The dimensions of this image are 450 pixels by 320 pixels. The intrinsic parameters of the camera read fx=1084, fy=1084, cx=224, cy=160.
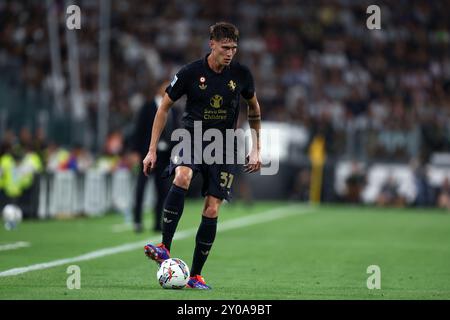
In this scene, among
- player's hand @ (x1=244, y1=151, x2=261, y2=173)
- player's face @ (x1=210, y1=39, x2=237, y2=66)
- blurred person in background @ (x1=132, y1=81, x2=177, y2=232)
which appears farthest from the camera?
blurred person in background @ (x1=132, y1=81, x2=177, y2=232)

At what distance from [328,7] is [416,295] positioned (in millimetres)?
29248

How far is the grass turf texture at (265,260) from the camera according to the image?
362 inches

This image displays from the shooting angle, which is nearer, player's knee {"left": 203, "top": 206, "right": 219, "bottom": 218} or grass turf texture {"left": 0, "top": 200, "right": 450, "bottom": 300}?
grass turf texture {"left": 0, "top": 200, "right": 450, "bottom": 300}

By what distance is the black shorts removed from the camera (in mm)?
9648

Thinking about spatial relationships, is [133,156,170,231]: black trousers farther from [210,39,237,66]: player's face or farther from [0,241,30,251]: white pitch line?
[210,39,237,66]: player's face

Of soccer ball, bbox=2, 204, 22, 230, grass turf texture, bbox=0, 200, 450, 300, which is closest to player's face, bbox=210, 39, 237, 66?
grass turf texture, bbox=0, 200, 450, 300

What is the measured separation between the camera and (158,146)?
55.3 ft

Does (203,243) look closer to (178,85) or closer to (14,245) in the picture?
(178,85)

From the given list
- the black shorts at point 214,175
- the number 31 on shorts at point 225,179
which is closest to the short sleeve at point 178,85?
the black shorts at point 214,175

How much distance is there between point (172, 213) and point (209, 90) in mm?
1148

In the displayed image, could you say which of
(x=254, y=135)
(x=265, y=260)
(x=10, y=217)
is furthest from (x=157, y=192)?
(x=254, y=135)

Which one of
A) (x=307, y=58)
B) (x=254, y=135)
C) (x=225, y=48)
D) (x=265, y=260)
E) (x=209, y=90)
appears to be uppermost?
(x=307, y=58)

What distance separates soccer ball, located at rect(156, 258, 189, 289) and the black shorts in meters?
0.76
